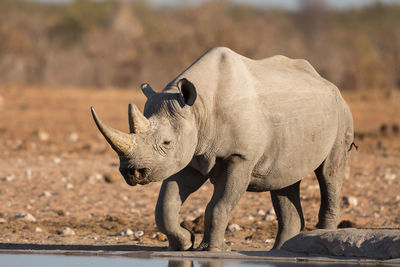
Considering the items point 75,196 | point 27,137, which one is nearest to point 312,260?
point 75,196

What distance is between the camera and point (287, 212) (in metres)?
8.23

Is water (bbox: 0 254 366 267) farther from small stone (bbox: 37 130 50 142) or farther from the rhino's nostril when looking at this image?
small stone (bbox: 37 130 50 142)

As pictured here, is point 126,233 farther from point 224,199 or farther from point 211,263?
point 211,263

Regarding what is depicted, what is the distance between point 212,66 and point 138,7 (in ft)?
173

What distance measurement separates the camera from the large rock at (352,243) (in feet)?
21.8

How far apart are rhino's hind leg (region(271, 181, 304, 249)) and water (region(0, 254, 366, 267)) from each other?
5.05 feet

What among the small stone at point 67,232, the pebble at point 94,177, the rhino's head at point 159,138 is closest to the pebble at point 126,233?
the small stone at point 67,232

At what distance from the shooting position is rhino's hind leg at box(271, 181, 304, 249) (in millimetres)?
8174

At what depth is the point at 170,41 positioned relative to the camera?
2922cm

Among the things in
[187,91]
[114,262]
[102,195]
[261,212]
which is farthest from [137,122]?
[102,195]

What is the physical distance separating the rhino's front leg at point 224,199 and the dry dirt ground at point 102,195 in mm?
1035

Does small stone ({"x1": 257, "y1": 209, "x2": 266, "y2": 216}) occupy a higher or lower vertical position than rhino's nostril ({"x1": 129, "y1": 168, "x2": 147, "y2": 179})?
lower

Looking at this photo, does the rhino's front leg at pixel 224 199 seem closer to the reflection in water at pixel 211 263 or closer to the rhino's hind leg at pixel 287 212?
the reflection in water at pixel 211 263

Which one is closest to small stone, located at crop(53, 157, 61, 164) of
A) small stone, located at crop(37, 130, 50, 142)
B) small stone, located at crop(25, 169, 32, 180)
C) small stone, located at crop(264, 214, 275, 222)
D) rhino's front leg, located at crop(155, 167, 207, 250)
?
small stone, located at crop(25, 169, 32, 180)
